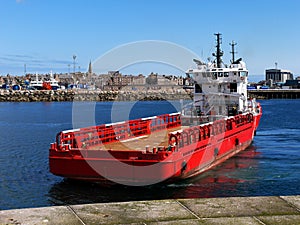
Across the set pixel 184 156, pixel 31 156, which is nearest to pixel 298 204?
pixel 184 156

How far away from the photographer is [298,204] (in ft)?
25.0

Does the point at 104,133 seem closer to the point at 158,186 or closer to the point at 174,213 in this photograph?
the point at 158,186

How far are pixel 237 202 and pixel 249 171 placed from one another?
13239 millimetres

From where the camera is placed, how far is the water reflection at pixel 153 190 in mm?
15094

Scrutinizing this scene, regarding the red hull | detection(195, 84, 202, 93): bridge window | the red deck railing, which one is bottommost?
the red hull

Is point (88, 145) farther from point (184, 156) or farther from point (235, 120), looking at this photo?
point (235, 120)

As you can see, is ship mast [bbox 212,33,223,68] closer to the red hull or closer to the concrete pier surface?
the red hull

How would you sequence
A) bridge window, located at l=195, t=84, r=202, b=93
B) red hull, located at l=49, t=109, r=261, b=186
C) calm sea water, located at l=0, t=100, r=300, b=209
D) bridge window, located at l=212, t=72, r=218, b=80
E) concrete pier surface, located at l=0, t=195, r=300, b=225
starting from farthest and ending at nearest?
bridge window, located at l=195, t=84, r=202, b=93
bridge window, located at l=212, t=72, r=218, b=80
calm sea water, located at l=0, t=100, r=300, b=209
red hull, located at l=49, t=109, r=261, b=186
concrete pier surface, located at l=0, t=195, r=300, b=225

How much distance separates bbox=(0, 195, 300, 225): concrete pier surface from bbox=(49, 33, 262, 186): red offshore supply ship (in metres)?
7.06

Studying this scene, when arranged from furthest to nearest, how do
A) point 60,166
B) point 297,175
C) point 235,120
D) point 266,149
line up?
point 266,149, point 235,120, point 297,175, point 60,166

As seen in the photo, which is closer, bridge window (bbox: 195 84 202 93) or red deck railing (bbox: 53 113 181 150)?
red deck railing (bbox: 53 113 181 150)

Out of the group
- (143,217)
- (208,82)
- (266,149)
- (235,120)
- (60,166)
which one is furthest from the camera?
(208,82)

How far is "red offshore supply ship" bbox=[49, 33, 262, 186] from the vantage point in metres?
14.9

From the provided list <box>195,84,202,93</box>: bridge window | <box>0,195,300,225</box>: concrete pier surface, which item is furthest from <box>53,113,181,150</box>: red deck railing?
<box>0,195,300,225</box>: concrete pier surface
